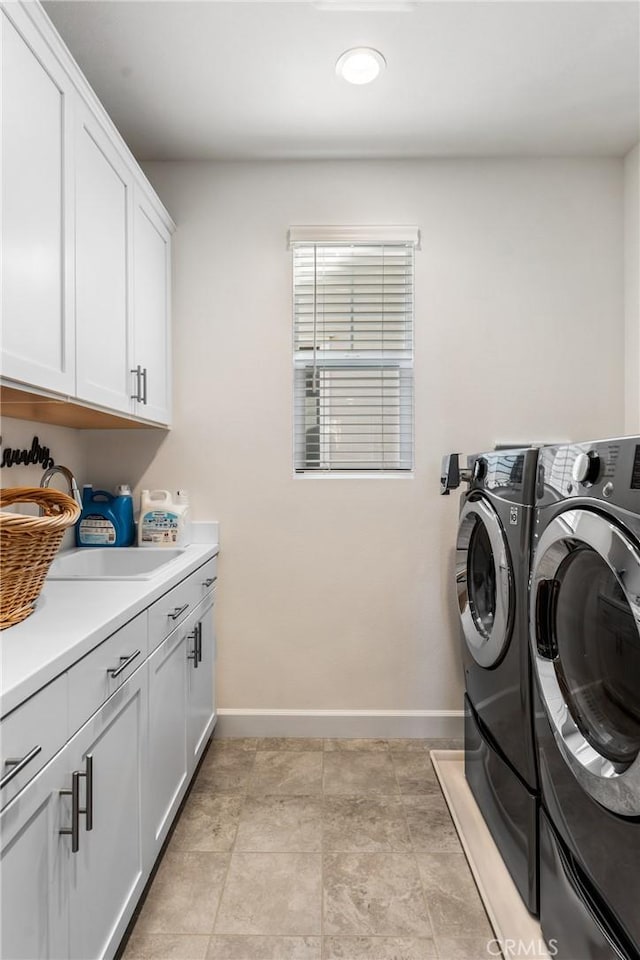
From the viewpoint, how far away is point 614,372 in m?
2.47

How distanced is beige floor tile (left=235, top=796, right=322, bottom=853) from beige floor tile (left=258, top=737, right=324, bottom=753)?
0.36m

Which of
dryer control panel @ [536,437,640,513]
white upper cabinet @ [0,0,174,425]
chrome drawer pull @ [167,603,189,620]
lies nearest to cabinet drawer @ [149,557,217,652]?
chrome drawer pull @ [167,603,189,620]

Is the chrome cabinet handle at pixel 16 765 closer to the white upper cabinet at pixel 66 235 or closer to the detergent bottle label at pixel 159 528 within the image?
the white upper cabinet at pixel 66 235

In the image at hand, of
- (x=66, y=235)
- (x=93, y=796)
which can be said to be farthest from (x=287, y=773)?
(x=66, y=235)

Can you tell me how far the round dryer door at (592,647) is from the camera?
38.7 inches

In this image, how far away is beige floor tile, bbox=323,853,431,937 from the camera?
1470 millimetres

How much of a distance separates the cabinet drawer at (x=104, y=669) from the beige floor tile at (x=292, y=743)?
1.20m

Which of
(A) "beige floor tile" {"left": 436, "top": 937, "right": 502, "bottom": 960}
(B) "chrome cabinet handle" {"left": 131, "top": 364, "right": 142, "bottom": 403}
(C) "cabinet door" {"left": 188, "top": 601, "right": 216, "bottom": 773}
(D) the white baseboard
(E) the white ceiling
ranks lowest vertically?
(A) "beige floor tile" {"left": 436, "top": 937, "right": 502, "bottom": 960}

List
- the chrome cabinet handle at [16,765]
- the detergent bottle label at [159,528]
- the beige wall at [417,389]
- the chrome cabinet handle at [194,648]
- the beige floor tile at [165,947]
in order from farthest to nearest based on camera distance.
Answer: the beige wall at [417,389], the detergent bottle label at [159,528], the chrome cabinet handle at [194,648], the beige floor tile at [165,947], the chrome cabinet handle at [16,765]

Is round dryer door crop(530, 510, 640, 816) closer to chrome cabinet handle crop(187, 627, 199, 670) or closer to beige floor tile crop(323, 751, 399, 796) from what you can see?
beige floor tile crop(323, 751, 399, 796)

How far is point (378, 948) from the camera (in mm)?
1406

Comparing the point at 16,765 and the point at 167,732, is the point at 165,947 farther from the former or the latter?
the point at 16,765

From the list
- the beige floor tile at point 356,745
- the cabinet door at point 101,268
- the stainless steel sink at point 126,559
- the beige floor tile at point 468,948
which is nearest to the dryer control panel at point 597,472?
the beige floor tile at point 468,948

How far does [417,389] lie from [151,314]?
3.81 ft
